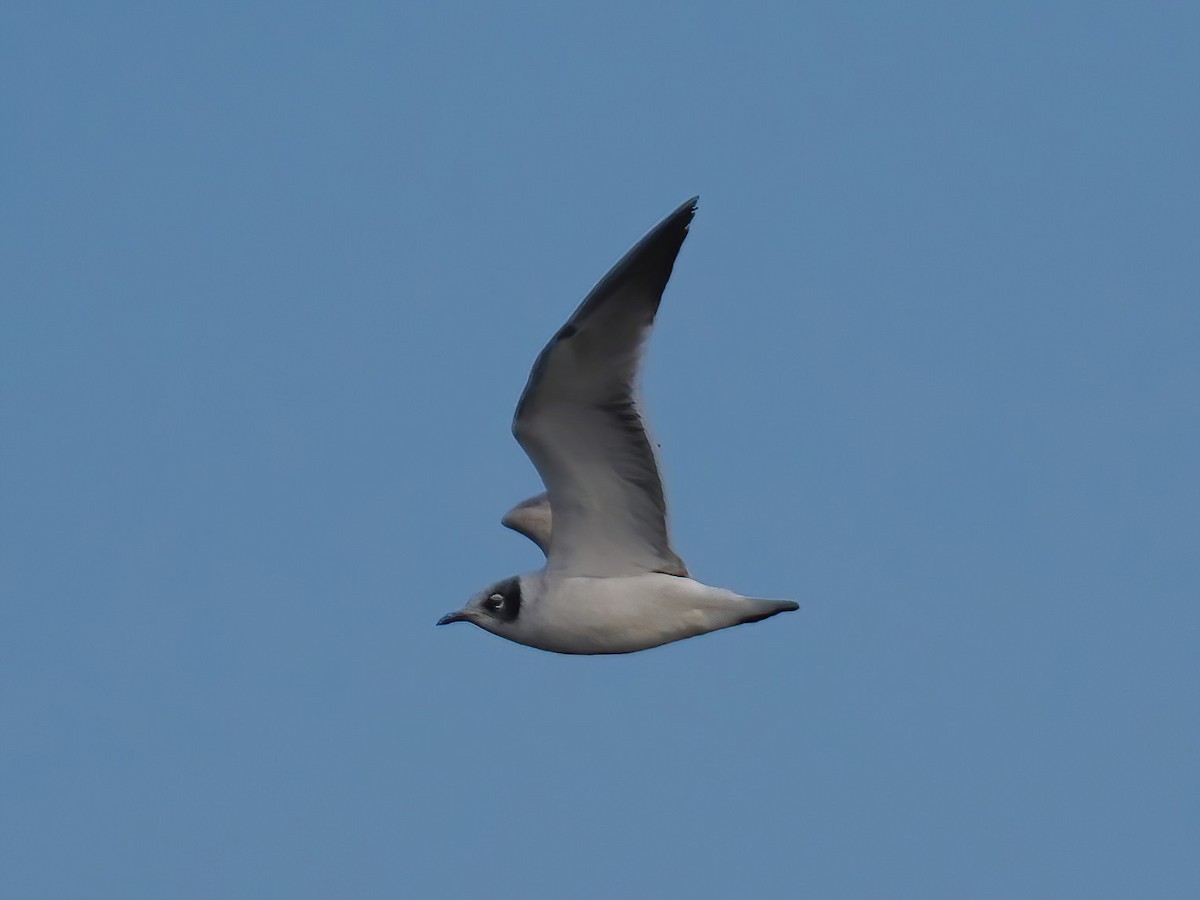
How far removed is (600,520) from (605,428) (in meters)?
0.82

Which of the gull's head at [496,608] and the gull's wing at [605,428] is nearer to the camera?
the gull's wing at [605,428]

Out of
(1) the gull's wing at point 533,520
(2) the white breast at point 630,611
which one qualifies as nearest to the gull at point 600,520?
(2) the white breast at point 630,611

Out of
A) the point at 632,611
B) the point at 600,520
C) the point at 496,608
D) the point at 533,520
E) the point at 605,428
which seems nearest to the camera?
the point at 605,428

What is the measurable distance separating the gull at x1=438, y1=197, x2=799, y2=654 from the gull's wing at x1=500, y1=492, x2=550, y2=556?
181cm

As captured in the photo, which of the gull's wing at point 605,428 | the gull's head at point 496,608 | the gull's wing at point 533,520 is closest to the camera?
the gull's wing at point 605,428

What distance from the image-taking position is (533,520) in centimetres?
1445

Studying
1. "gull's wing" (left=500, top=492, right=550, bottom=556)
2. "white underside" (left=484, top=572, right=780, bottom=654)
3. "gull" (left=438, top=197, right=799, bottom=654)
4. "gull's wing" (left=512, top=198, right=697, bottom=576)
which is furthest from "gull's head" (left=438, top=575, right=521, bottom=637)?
"gull's wing" (left=500, top=492, right=550, bottom=556)

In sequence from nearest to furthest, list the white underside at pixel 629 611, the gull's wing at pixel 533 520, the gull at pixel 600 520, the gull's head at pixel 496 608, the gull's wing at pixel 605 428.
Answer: the gull's wing at pixel 605 428, the gull at pixel 600 520, the white underside at pixel 629 611, the gull's head at pixel 496 608, the gull's wing at pixel 533 520

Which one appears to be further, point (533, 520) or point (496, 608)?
point (533, 520)

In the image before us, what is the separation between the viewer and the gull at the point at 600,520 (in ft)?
36.5

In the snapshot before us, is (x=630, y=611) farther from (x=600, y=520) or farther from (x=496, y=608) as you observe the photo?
(x=496, y=608)

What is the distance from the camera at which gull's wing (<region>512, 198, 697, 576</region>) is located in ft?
35.6


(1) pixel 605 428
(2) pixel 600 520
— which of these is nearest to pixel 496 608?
(2) pixel 600 520

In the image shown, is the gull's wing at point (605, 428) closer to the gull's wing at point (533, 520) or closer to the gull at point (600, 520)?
the gull at point (600, 520)
